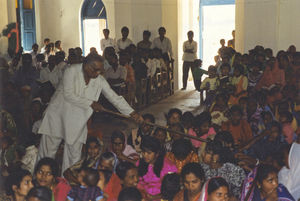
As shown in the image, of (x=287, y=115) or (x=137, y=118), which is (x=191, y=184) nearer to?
(x=137, y=118)

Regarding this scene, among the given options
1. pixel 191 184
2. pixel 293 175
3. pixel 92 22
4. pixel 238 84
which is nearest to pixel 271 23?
pixel 238 84

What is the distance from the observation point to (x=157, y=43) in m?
11.7

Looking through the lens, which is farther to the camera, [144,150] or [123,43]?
[123,43]

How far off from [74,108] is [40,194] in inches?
62.1

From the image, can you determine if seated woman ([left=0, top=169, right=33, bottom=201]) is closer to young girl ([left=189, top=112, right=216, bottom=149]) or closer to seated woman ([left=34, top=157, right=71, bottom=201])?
seated woman ([left=34, top=157, right=71, bottom=201])

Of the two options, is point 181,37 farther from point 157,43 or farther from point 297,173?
point 297,173

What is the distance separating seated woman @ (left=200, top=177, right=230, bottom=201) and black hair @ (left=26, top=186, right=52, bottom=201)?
1.17m

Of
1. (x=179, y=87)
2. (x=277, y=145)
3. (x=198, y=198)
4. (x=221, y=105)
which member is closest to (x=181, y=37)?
(x=179, y=87)

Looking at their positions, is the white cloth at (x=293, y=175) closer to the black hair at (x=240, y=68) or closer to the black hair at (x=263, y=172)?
the black hair at (x=263, y=172)

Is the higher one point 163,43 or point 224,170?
point 163,43

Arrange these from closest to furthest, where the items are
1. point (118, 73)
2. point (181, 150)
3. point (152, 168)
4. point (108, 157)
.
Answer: point (152, 168) → point (108, 157) → point (181, 150) → point (118, 73)

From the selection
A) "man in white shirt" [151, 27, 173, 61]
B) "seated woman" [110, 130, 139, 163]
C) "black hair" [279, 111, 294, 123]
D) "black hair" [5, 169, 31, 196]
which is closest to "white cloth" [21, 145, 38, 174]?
"seated woman" [110, 130, 139, 163]

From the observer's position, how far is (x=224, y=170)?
15.4ft

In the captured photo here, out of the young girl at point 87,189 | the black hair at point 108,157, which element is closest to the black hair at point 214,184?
the young girl at point 87,189
